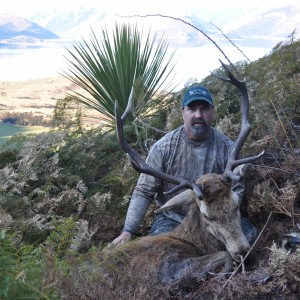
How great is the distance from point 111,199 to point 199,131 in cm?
202

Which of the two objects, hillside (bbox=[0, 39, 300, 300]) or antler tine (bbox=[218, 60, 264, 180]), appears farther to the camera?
antler tine (bbox=[218, 60, 264, 180])

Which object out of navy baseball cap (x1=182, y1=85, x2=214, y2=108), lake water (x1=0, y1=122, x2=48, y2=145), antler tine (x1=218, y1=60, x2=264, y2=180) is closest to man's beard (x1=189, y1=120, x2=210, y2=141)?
navy baseball cap (x1=182, y1=85, x2=214, y2=108)

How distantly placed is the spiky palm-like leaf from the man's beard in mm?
3688

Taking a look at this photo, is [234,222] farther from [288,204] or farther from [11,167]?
[11,167]

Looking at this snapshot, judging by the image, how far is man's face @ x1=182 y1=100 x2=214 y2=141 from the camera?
5.07 m

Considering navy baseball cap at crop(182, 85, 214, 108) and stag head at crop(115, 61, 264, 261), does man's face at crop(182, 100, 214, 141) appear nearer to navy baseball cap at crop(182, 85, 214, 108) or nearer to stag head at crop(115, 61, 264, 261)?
navy baseball cap at crop(182, 85, 214, 108)

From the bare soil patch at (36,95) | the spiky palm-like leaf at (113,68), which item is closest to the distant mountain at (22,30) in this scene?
the bare soil patch at (36,95)

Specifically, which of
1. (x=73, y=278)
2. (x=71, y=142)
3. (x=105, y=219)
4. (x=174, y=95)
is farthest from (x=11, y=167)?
(x=73, y=278)

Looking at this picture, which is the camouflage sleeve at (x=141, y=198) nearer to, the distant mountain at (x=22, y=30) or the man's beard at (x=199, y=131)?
the man's beard at (x=199, y=131)

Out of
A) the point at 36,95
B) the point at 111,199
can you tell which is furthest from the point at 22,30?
the point at 111,199

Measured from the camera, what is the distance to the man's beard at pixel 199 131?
5066 millimetres

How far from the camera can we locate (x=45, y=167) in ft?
23.1

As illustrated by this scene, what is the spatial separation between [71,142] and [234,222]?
420 centimetres

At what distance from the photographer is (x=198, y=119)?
5062 mm
